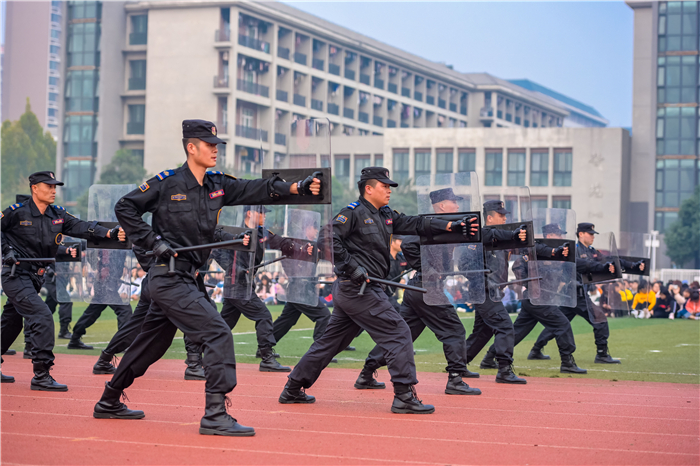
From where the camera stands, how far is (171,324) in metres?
6.77

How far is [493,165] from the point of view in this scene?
216ft

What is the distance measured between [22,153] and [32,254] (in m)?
64.3

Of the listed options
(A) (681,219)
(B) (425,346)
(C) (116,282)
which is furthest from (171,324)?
(A) (681,219)

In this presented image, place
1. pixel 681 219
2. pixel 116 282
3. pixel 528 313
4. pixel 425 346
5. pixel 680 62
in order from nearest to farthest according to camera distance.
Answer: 1. pixel 116 282
2. pixel 528 313
3. pixel 425 346
4. pixel 681 219
5. pixel 680 62

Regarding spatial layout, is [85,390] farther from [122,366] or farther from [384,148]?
[384,148]

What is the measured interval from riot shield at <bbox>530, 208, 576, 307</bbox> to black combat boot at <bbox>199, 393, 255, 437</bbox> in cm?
600

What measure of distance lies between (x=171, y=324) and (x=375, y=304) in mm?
1808

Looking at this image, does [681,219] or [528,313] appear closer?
[528,313]

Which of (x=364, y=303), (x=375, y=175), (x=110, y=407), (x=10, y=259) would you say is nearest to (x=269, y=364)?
(x=10, y=259)

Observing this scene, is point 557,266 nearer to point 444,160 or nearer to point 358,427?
point 358,427

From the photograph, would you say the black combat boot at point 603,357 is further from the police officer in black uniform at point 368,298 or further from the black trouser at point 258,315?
the police officer in black uniform at point 368,298

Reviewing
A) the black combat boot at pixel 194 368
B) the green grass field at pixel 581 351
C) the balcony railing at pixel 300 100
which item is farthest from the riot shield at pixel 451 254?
the balcony railing at pixel 300 100

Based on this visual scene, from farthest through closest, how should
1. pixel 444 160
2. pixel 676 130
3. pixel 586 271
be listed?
1. pixel 444 160
2. pixel 676 130
3. pixel 586 271

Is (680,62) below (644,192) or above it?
above
